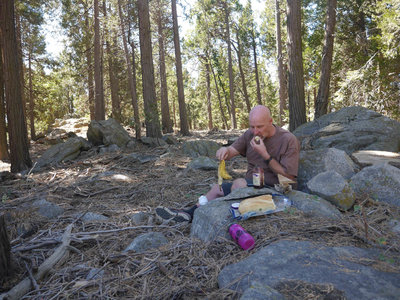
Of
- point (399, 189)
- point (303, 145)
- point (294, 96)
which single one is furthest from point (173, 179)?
point (294, 96)

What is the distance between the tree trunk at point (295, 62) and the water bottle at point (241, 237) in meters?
6.65

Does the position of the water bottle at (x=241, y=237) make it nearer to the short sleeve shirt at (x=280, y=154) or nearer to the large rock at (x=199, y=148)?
the short sleeve shirt at (x=280, y=154)

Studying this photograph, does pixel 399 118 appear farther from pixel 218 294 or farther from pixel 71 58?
pixel 71 58

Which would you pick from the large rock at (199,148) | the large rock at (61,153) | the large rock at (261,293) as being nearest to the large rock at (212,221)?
the large rock at (261,293)

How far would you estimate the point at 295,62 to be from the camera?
27.3 ft

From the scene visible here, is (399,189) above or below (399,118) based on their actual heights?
below

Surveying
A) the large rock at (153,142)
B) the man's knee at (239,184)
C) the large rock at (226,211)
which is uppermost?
the large rock at (153,142)

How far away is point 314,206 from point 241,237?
97 cm

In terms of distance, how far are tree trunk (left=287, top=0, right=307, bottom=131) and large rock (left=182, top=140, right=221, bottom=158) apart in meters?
2.61

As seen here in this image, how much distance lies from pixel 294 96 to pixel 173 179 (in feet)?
15.6

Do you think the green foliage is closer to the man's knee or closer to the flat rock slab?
the flat rock slab

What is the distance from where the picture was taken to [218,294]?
184cm

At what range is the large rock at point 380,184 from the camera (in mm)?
3355

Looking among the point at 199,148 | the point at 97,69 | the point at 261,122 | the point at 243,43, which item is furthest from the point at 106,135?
the point at 243,43
